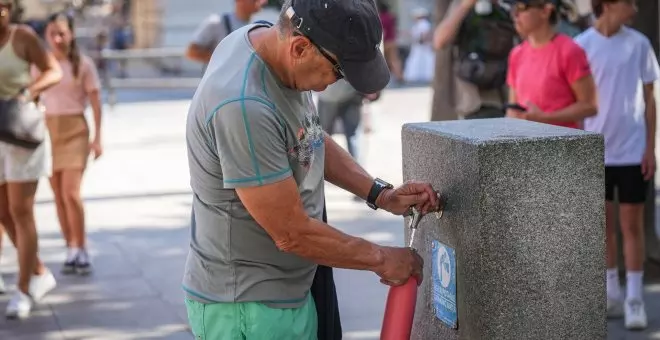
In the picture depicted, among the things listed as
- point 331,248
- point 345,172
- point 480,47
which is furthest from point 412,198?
point 480,47

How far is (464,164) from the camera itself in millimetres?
3158

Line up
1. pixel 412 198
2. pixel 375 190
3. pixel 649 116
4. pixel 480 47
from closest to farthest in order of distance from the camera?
pixel 412 198 → pixel 375 190 → pixel 649 116 → pixel 480 47

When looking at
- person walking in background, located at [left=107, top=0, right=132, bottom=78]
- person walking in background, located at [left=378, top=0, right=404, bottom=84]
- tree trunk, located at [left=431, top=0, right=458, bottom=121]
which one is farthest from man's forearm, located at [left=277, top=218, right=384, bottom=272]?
person walking in background, located at [left=107, top=0, right=132, bottom=78]

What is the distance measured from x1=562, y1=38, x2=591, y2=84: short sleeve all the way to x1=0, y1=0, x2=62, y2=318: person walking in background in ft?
9.75

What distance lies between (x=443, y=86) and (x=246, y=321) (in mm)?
4635

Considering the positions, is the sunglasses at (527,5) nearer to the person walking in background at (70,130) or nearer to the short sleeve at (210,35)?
the short sleeve at (210,35)

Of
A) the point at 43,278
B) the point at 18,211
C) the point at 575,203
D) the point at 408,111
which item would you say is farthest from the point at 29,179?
the point at 408,111

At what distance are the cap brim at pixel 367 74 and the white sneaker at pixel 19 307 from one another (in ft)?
13.3

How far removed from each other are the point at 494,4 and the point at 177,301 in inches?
104

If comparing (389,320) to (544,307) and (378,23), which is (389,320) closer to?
(544,307)

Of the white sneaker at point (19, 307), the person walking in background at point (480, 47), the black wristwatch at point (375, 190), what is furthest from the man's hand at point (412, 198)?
the white sneaker at point (19, 307)

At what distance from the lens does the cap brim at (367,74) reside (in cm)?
283

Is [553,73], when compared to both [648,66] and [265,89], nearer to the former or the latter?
[648,66]

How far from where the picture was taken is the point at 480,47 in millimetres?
6773
